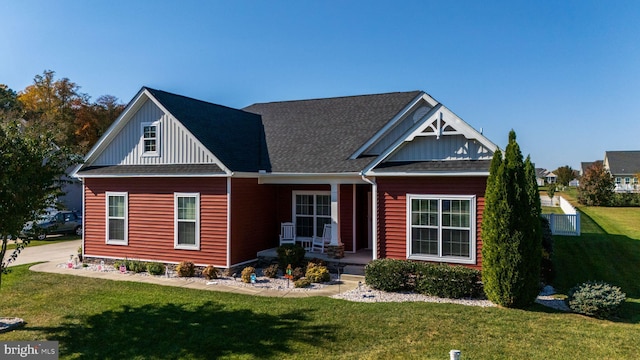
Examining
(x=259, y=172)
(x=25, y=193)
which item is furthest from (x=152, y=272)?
(x=25, y=193)

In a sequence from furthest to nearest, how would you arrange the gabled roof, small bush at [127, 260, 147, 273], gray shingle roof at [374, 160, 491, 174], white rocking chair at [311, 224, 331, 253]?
the gabled roof, white rocking chair at [311, 224, 331, 253], small bush at [127, 260, 147, 273], gray shingle roof at [374, 160, 491, 174]

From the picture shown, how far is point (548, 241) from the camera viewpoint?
44.1 feet

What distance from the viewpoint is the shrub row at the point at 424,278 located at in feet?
36.0

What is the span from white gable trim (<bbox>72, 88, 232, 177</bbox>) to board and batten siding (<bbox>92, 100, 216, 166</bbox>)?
2.3 inches

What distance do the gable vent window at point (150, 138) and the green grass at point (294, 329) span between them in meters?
5.76

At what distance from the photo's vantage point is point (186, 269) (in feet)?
45.5

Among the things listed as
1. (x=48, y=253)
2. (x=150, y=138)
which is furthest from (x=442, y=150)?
(x=48, y=253)

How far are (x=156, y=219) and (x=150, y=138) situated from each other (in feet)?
9.82

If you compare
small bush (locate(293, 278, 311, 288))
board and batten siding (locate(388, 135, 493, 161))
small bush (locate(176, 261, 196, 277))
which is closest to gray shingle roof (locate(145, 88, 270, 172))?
small bush (locate(176, 261, 196, 277))

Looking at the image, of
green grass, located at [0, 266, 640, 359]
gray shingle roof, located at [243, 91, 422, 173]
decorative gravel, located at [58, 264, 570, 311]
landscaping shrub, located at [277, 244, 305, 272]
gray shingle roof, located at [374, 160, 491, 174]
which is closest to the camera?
green grass, located at [0, 266, 640, 359]

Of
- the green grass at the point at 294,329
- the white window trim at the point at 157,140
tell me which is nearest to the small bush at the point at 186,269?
the green grass at the point at 294,329

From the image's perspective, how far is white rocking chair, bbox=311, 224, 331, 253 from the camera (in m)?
15.3

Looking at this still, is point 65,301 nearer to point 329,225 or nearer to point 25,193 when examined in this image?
point 25,193

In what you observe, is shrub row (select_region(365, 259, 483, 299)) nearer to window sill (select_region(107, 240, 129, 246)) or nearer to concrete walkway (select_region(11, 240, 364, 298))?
concrete walkway (select_region(11, 240, 364, 298))
